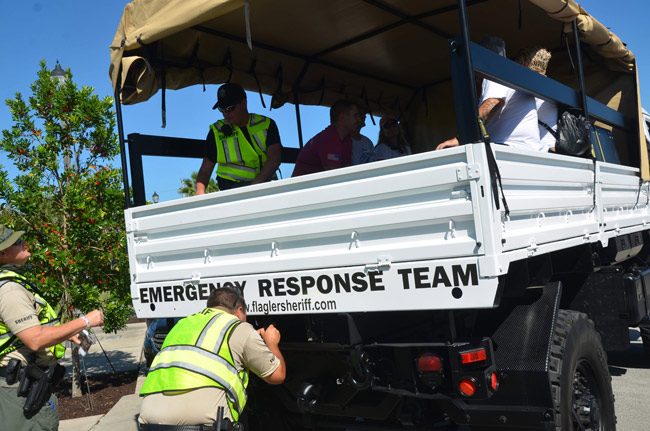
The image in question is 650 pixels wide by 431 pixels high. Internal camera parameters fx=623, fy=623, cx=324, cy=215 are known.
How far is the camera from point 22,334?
327 cm

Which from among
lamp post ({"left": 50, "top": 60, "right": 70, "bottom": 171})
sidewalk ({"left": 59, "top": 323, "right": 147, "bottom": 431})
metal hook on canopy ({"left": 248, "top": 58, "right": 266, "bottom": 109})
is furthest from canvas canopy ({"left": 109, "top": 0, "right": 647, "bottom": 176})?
sidewalk ({"left": 59, "top": 323, "right": 147, "bottom": 431})

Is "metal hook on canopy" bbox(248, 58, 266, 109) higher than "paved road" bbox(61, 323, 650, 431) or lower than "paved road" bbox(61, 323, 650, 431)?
higher

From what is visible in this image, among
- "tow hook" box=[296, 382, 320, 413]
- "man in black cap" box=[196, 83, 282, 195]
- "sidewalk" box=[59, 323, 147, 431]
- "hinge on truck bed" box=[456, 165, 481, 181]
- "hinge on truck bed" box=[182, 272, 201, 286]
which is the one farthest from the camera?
"sidewalk" box=[59, 323, 147, 431]

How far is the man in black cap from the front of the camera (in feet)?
15.6

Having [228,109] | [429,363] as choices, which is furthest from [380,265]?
[228,109]

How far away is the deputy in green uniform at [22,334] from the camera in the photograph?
3.29 meters

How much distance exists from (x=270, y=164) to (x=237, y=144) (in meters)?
0.32

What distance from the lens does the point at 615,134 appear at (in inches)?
225

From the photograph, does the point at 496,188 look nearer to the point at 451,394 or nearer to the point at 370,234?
the point at 370,234

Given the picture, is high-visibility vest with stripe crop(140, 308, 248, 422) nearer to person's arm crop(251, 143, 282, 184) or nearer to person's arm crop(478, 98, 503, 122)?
person's arm crop(251, 143, 282, 184)

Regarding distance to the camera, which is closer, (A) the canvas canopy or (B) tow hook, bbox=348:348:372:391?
(B) tow hook, bbox=348:348:372:391

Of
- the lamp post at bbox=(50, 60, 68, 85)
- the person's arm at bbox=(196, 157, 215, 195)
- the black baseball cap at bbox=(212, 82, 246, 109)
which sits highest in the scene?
the lamp post at bbox=(50, 60, 68, 85)

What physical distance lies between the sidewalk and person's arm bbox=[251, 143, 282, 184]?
3.22 m

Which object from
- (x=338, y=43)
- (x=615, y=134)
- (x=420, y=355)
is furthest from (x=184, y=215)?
(x=615, y=134)
